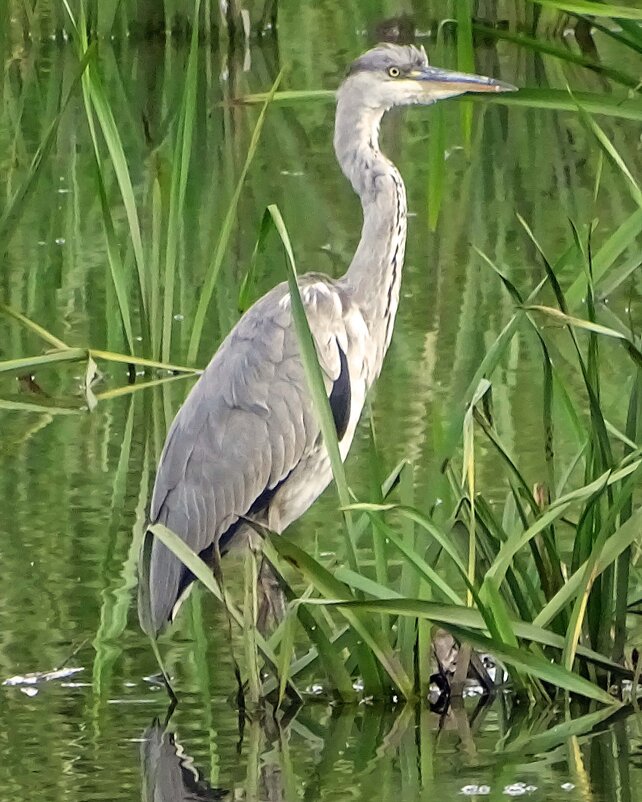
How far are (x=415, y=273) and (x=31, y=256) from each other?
177 cm

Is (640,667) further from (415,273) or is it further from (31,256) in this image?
(31,256)

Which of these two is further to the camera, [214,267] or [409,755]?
[214,267]

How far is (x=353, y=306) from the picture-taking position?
5.36 meters

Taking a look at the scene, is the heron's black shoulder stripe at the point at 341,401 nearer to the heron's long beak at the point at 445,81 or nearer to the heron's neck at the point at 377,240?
the heron's neck at the point at 377,240

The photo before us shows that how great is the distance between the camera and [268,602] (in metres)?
5.04

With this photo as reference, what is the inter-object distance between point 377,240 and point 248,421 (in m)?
0.64

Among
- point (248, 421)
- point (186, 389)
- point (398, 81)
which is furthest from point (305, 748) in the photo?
point (186, 389)

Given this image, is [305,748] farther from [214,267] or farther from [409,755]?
[214,267]

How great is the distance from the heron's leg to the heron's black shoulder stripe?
415 mm

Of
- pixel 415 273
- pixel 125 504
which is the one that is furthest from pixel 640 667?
pixel 415 273

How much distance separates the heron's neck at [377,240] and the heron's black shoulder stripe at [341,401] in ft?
0.79

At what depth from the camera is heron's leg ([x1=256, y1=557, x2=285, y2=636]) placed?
16.5ft

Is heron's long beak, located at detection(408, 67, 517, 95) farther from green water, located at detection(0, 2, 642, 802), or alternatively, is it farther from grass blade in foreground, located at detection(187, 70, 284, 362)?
grass blade in foreground, located at detection(187, 70, 284, 362)

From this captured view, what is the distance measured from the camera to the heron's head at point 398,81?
18.8 ft
